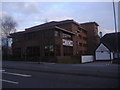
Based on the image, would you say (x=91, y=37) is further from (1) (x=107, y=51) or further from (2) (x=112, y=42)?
(1) (x=107, y=51)

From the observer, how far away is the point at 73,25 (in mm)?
42500

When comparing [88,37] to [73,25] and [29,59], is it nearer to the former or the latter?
[73,25]

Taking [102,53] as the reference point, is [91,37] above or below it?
above

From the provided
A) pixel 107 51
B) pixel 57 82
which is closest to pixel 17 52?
pixel 107 51

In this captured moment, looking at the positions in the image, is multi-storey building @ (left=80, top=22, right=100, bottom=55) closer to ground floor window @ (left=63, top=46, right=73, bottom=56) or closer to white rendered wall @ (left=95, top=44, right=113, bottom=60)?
white rendered wall @ (left=95, top=44, right=113, bottom=60)

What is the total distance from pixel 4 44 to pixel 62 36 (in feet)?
71.8

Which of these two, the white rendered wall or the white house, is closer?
the white house

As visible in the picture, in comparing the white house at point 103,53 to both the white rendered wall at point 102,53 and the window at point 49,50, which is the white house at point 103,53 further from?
the window at point 49,50

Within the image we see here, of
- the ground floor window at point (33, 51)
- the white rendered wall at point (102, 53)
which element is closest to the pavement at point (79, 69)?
the ground floor window at point (33, 51)

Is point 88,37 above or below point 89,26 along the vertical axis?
below

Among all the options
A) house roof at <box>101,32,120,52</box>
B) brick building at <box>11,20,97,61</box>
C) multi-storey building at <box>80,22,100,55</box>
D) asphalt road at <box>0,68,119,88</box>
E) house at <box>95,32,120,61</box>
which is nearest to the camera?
asphalt road at <box>0,68,119,88</box>

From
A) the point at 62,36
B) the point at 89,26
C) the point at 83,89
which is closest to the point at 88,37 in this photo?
the point at 89,26

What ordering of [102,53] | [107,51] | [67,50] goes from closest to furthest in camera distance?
1. [67,50]
2. [107,51]
3. [102,53]

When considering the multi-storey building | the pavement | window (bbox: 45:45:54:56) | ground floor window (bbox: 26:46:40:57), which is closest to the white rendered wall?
the multi-storey building
